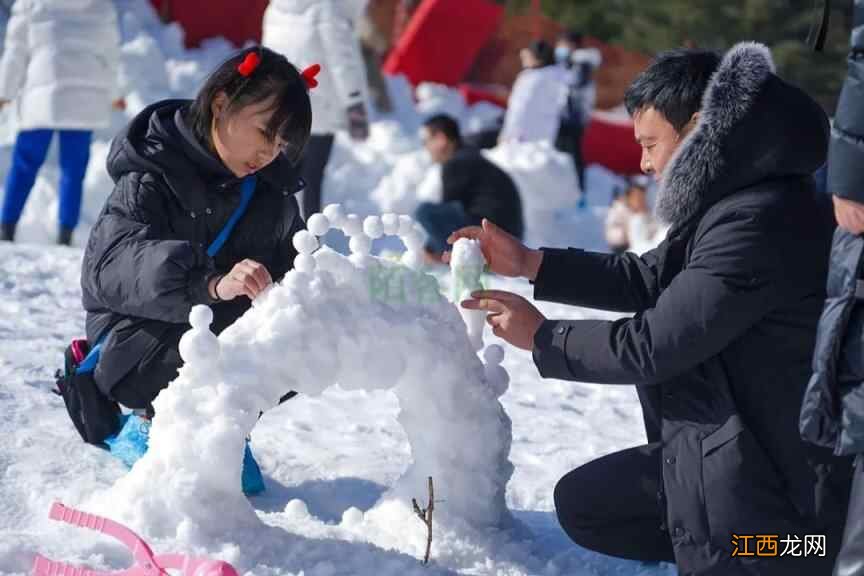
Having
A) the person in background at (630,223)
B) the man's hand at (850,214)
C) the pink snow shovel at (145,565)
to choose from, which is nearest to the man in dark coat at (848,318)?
the man's hand at (850,214)

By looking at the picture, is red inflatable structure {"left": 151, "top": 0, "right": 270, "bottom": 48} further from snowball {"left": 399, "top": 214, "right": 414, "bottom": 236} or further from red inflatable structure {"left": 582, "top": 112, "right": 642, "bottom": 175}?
snowball {"left": 399, "top": 214, "right": 414, "bottom": 236}

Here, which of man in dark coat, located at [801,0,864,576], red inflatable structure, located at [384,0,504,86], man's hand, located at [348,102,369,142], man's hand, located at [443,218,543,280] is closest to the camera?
man in dark coat, located at [801,0,864,576]

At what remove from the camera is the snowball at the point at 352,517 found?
2.91m

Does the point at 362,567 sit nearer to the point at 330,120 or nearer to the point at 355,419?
the point at 355,419

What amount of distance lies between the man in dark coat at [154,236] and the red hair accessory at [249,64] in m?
0.22

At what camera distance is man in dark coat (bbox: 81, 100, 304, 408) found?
2.95 meters

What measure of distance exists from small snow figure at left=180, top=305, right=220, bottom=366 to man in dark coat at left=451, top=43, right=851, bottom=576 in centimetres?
69

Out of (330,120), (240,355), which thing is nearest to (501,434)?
(240,355)

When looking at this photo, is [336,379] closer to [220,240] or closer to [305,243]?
[305,243]

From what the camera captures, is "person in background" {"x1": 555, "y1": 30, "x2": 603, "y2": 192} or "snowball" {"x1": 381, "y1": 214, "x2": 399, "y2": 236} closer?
"snowball" {"x1": 381, "y1": 214, "x2": 399, "y2": 236}

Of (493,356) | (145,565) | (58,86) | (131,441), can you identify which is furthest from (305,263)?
(58,86)

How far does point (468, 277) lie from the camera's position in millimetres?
2982

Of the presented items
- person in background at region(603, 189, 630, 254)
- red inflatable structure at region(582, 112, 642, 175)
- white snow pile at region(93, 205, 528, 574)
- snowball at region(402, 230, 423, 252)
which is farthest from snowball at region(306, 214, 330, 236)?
red inflatable structure at region(582, 112, 642, 175)

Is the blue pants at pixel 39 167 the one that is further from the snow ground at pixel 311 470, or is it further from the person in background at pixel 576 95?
the person in background at pixel 576 95
